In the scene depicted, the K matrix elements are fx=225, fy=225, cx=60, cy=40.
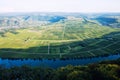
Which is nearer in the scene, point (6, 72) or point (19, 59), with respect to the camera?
point (6, 72)

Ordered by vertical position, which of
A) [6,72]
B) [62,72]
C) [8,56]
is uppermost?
[62,72]

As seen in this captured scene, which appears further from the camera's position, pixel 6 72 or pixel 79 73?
pixel 6 72

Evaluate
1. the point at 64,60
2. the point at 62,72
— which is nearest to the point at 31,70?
the point at 62,72

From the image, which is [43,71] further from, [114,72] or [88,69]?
[114,72]

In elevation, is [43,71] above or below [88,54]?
above

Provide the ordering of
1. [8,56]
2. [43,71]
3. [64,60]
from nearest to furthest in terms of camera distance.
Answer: [43,71] → [64,60] → [8,56]

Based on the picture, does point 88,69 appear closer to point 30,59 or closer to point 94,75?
point 94,75

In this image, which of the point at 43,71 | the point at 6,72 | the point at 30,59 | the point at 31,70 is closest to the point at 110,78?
the point at 43,71

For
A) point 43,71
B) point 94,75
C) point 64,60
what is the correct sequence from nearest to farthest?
point 94,75 < point 43,71 < point 64,60

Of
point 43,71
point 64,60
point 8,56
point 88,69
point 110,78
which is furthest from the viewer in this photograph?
point 8,56
